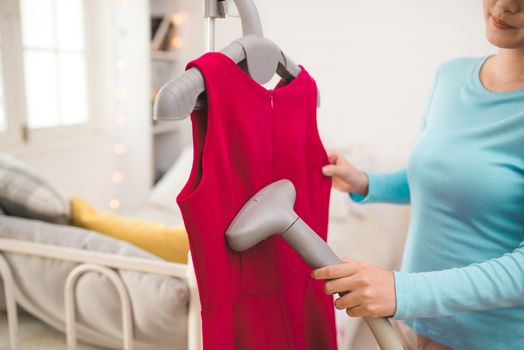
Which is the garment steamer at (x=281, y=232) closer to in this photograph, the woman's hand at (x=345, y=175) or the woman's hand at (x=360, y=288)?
the woman's hand at (x=360, y=288)

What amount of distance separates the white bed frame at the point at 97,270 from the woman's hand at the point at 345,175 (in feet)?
0.97

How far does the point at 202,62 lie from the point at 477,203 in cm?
48

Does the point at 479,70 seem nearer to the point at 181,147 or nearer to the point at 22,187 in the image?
the point at 22,187

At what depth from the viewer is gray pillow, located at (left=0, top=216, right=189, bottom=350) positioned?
797 mm

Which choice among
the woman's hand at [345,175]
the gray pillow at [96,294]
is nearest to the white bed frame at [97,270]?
the gray pillow at [96,294]

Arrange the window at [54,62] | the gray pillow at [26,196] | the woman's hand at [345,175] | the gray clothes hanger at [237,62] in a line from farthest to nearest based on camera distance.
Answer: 1. the window at [54,62]
2. the gray pillow at [26,196]
3. the woman's hand at [345,175]
4. the gray clothes hanger at [237,62]

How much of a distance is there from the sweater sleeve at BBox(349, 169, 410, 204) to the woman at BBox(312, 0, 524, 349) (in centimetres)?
4

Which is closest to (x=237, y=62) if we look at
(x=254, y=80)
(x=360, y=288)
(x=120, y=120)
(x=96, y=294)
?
(x=254, y=80)

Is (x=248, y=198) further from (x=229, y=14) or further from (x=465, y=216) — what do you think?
(x=465, y=216)

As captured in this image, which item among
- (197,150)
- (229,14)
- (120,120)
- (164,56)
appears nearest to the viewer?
(197,150)

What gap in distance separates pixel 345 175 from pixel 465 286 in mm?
297

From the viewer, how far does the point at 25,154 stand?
199 cm

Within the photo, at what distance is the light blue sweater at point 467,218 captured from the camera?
567mm

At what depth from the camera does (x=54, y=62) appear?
2178mm
